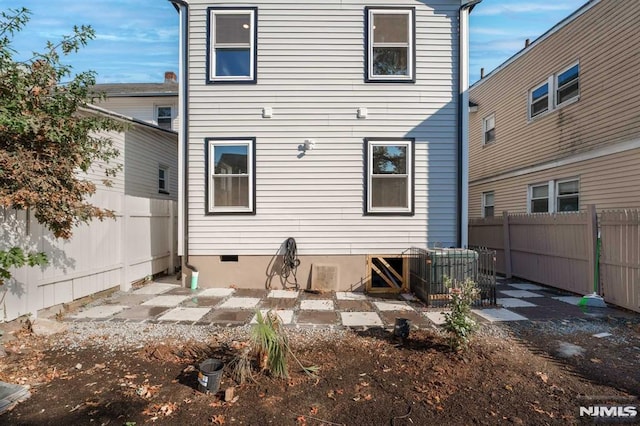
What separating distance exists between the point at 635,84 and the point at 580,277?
4813 mm

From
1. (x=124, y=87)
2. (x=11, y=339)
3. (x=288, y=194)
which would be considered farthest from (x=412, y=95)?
(x=124, y=87)

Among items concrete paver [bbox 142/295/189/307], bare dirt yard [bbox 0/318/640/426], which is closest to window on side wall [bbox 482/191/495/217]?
bare dirt yard [bbox 0/318/640/426]

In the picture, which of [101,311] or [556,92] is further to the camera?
[556,92]

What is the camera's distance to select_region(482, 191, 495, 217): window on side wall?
1370cm

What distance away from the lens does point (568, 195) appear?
383 inches

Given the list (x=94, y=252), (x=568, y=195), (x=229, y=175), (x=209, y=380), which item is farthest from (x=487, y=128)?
(x=209, y=380)

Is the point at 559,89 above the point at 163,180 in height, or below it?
above

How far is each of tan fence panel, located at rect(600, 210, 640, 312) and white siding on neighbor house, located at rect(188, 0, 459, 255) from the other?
2.64 meters

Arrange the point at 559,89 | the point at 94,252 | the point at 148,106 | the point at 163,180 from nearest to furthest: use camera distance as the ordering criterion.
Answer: the point at 94,252 < the point at 559,89 < the point at 163,180 < the point at 148,106

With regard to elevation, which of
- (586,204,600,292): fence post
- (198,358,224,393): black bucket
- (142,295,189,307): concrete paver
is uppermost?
(586,204,600,292): fence post

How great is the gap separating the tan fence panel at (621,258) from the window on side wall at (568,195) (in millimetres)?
3858

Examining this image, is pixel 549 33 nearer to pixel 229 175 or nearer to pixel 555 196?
pixel 555 196

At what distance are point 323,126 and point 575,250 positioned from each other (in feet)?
19.3

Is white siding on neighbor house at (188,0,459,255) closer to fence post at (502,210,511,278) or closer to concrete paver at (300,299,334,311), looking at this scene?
concrete paver at (300,299,334,311)
